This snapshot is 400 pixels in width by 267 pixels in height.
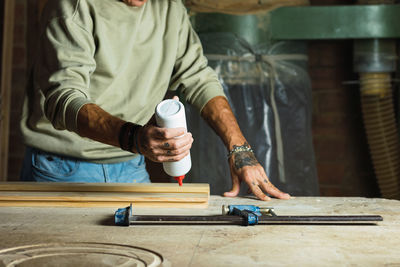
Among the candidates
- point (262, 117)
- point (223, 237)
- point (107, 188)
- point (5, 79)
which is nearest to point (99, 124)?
point (107, 188)

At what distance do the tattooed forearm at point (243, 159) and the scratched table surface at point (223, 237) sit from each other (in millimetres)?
340

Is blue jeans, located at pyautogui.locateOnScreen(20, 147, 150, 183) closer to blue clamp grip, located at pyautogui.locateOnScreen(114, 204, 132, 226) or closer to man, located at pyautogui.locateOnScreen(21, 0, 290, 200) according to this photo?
man, located at pyautogui.locateOnScreen(21, 0, 290, 200)

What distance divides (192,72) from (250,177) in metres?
0.55

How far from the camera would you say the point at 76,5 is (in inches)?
64.9

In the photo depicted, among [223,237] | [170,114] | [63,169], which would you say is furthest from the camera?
[63,169]

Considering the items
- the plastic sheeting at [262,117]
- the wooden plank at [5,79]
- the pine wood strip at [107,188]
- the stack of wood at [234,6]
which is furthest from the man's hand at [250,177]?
the wooden plank at [5,79]

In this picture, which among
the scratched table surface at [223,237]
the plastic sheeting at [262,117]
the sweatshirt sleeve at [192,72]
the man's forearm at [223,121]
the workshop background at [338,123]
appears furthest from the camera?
the workshop background at [338,123]

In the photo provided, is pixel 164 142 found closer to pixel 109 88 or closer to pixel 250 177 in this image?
pixel 250 177

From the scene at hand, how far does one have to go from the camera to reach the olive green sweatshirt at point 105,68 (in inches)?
62.1

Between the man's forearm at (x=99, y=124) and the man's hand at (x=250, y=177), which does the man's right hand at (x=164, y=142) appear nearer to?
the man's forearm at (x=99, y=124)

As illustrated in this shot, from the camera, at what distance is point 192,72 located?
2004 millimetres

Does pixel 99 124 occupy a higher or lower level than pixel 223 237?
higher

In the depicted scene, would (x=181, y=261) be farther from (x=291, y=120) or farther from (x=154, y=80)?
(x=291, y=120)

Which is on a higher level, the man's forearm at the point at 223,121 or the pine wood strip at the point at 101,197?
the man's forearm at the point at 223,121
